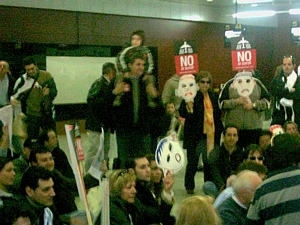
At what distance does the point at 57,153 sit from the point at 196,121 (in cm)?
180

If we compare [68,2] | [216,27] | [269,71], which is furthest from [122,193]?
[269,71]

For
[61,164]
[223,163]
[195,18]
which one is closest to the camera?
[61,164]

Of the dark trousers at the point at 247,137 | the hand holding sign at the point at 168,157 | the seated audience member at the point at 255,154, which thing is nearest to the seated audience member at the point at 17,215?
the hand holding sign at the point at 168,157

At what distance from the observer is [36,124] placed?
650cm

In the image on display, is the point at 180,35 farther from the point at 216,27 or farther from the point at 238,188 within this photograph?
the point at 238,188

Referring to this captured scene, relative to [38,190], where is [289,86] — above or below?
above

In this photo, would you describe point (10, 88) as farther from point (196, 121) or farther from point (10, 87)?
point (196, 121)

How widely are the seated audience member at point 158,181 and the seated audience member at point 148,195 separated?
12mm

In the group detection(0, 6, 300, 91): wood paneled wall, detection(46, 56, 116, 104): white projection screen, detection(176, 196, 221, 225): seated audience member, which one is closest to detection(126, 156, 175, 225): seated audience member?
detection(176, 196, 221, 225): seated audience member

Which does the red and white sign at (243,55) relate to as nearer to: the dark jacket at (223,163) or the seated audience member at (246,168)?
the dark jacket at (223,163)

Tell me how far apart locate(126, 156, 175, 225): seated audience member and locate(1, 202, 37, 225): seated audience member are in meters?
1.31

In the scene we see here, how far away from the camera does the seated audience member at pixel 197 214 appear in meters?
2.57

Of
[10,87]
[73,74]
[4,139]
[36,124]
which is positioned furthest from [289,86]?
[73,74]

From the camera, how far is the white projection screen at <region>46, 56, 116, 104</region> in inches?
477
